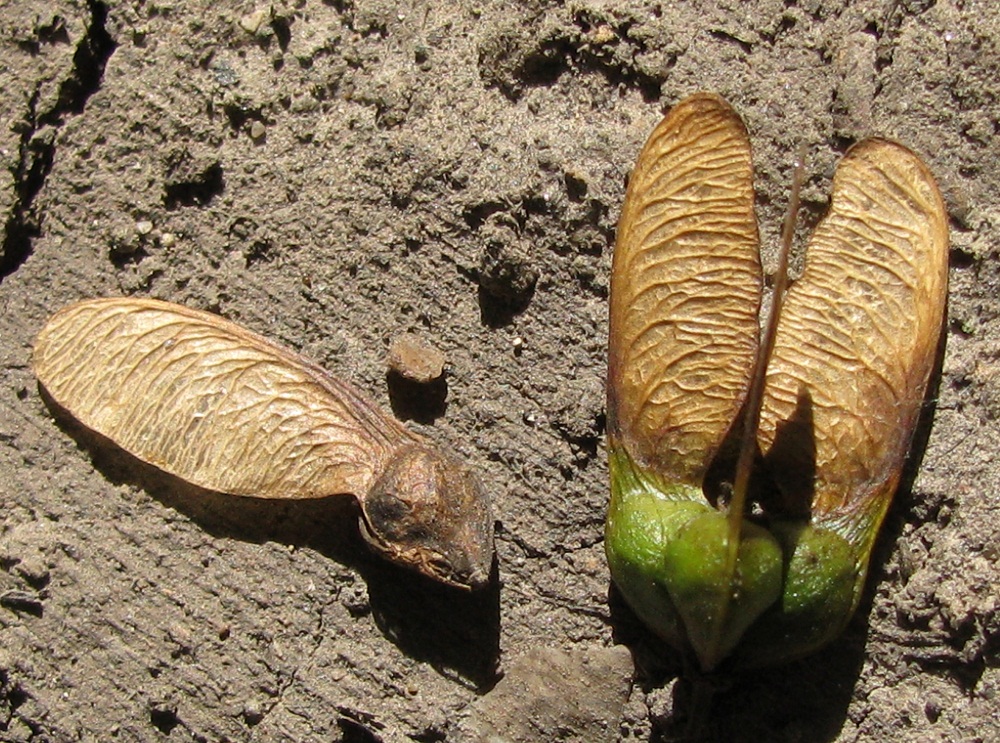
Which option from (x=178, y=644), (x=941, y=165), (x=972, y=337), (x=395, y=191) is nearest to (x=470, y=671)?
(x=178, y=644)

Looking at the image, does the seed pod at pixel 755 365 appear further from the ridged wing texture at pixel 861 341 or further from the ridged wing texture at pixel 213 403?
the ridged wing texture at pixel 213 403

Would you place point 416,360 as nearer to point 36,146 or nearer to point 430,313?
point 430,313

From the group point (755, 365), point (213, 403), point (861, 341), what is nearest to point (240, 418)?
point (213, 403)

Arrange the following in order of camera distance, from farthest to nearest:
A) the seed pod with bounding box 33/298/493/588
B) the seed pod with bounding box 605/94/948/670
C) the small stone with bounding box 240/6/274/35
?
1. the small stone with bounding box 240/6/274/35
2. the seed pod with bounding box 33/298/493/588
3. the seed pod with bounding box 605/94/948/670

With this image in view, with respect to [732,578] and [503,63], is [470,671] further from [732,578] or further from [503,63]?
[503,63]

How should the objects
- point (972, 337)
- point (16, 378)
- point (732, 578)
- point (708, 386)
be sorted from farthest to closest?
1. point (16, 378)
2. point (972, 337)
3. point (708, 386)
4. point (732, 578)

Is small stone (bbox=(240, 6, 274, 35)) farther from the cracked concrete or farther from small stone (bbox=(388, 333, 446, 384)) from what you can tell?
small stone (bbox=(388, 333, 446, 384))

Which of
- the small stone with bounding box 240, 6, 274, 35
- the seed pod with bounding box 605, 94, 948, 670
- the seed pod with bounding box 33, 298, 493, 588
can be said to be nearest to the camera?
the seed pod with bounding box 605, 94, 948, 670

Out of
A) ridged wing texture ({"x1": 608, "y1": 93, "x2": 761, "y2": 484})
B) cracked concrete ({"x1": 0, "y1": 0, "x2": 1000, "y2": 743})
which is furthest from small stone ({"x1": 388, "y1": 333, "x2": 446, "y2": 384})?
ridged wing texture ({"x1": 608, "y1": 93, "x2": 761, "y2": 484})
